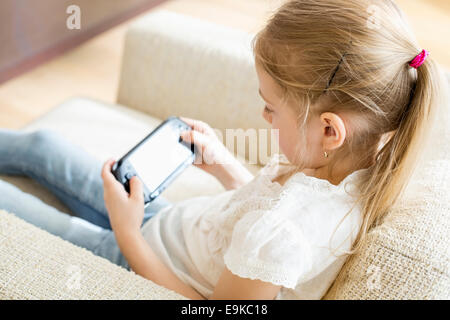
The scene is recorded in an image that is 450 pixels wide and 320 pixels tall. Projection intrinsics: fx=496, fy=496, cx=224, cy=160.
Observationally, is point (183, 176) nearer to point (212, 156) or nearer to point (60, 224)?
point (212, 156)

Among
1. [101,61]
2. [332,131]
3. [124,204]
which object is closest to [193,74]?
[124,204]

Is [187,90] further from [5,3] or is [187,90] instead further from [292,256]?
[5,3]

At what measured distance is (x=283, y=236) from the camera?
63 cm

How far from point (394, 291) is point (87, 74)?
174 cm

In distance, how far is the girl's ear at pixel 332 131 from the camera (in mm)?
631

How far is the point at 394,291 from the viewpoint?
58cm

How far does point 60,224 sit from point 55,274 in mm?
286

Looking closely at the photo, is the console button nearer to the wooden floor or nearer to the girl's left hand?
the girl's left hand

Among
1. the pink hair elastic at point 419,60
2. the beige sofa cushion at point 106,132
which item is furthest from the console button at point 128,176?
the pink hair elastic at point 419,60

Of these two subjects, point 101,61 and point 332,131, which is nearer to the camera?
point 332,131

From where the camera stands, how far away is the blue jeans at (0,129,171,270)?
87 cm

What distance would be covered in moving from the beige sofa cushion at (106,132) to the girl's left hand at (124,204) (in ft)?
0.85

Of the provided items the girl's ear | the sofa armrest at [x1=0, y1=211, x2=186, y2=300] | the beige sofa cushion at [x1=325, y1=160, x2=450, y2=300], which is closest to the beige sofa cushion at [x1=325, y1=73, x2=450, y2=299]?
the beige sofa cushion at [x1=325, y1=160, x2=450, y2=300]

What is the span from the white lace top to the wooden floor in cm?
105
